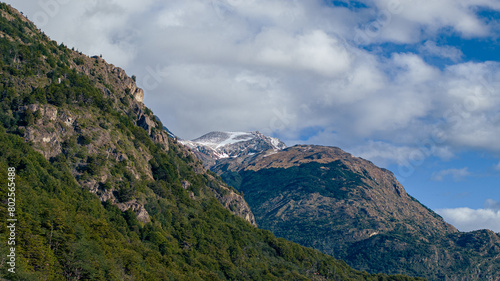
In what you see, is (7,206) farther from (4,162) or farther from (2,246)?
(4,162)

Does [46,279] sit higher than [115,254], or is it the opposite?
[115,254]

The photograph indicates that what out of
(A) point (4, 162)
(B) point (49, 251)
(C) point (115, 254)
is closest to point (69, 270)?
(B) point (49, 251)

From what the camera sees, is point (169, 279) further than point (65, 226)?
Yes

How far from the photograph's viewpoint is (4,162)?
650 ft

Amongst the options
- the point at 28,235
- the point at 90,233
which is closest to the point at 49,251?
the point at 28,235

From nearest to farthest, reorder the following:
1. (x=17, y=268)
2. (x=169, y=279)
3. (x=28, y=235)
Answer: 1. (x=17, y=268)
2. (x=28, y=235)
3. (x=169, y=279)

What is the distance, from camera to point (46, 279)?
133750 millimetres

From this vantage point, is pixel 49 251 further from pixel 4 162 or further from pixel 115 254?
pixel 4 162

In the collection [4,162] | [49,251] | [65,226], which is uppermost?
[4,162]

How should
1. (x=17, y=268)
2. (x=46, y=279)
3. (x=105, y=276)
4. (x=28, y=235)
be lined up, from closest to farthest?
1. (x=17, y=268)
2. (x=46, y=279)
3. (x=28, y=235)
4. (x=105, y=276)

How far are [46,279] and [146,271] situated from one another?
58.8 metres

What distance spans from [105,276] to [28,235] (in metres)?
27.6

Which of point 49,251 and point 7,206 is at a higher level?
point 7,206

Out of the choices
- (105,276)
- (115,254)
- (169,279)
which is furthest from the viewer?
(169,279)
